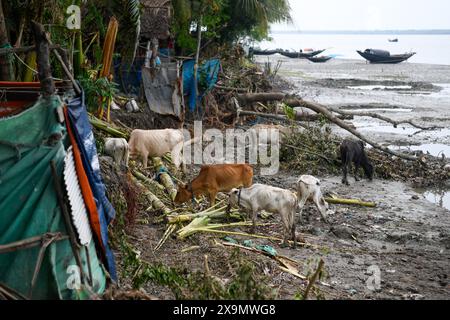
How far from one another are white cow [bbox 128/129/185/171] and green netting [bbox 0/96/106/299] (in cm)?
695

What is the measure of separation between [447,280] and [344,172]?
574 cm

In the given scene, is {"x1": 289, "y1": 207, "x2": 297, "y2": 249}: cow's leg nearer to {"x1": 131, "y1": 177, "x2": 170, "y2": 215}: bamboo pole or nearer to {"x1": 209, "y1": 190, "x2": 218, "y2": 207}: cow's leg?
{"x1": 209, "y1": 190, "x2": 218, "y2": 207}: cow's leg

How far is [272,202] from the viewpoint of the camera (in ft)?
30.8

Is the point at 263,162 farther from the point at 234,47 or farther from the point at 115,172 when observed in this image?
the point at 234,47

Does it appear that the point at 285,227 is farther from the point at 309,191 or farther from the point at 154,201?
the point at 154,201

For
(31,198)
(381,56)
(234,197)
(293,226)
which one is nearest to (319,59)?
(381,56)

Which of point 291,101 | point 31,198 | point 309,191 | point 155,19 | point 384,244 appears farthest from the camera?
point 291,101

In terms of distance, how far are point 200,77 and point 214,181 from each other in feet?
25.7

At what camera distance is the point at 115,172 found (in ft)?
28.8

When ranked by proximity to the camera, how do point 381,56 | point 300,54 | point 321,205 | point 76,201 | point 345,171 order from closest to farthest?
point 76,201 < point 321,205 < point 345,171 < point 381,56 < point 300,54

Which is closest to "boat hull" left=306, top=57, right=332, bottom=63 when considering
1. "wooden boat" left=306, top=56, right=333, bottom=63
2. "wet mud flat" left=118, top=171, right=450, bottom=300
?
"wooden boat" left=306, top=56, right=333, bottom=63

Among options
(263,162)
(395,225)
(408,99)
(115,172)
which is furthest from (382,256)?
(408,99)

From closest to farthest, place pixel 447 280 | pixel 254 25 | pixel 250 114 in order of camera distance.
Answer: pixel 447 280
pixel 250 114
pixel 254 25
